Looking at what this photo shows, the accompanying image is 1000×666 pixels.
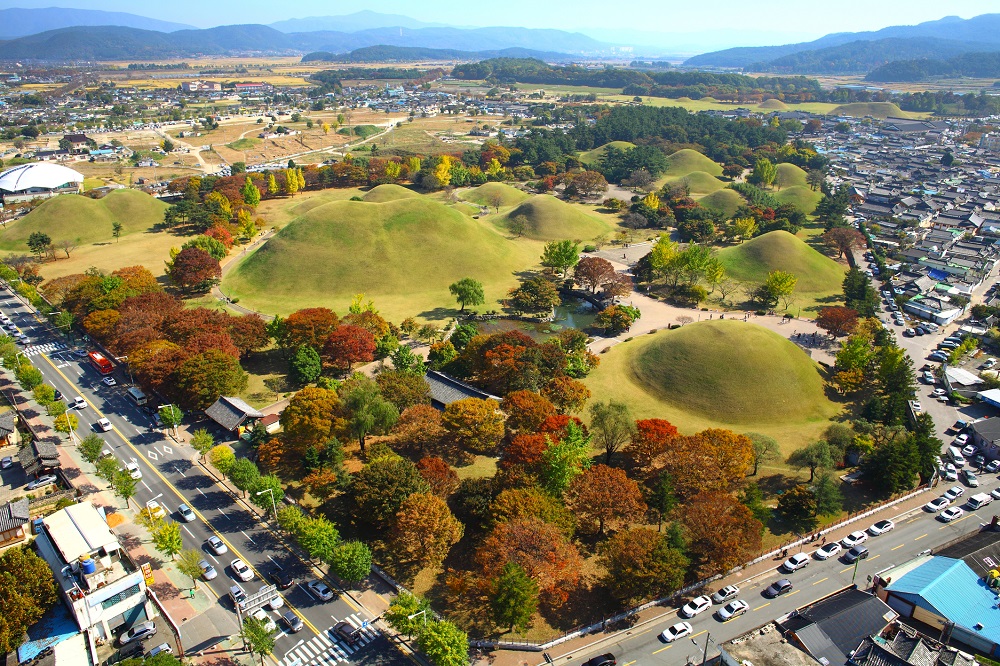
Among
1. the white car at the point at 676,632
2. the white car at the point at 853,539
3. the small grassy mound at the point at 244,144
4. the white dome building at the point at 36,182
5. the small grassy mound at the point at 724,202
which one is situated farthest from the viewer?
the small grassy mound at the point at 244,144

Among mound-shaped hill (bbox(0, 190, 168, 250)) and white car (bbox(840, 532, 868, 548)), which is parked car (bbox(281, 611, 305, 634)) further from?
mound-shaped hill (bbox(0, 190, 168, 250))

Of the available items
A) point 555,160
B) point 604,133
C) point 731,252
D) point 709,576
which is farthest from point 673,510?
point 604,133

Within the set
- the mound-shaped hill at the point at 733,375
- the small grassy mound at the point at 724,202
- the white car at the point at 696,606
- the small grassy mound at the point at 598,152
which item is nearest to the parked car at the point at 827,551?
the white car at the point at 696,606

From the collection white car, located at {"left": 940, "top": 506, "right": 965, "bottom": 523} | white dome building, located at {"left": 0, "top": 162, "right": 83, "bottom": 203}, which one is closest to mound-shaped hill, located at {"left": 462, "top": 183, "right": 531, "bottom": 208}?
white dome building, located at {"left": 0, "top": 162, "right": 83, "bottom": 203}

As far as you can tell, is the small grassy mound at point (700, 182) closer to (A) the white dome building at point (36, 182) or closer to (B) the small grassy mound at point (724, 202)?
(B) the small grassy mound at point (724, 202)

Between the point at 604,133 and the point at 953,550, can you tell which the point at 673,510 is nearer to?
the point at 953,550

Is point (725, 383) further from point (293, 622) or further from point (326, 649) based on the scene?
point (293, 622)

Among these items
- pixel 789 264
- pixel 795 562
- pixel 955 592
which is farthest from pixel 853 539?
pixel 789 264

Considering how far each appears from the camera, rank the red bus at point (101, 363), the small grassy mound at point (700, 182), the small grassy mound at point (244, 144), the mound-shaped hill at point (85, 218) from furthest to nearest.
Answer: the small grassy mound at point (244, 144) → the small grassy mound at point (700, 182) → the mound-shaped hill at point (85, 218) → the red bus at point (101, 363)
